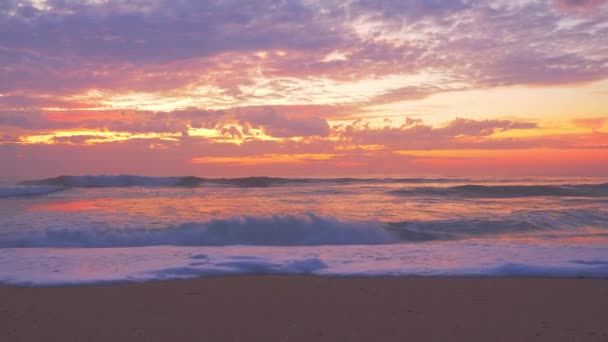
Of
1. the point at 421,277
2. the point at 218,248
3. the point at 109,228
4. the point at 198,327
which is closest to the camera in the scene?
the point at 198,327

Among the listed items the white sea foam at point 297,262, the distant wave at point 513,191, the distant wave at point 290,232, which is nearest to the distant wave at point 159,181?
the distant wave at point 513,191

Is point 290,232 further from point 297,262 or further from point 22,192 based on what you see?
point 22,192

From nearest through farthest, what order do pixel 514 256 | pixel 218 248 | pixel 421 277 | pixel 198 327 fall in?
1. pixel 198 327
2. pixel 421 277
3. pixel 514 256
4. pixel 218 248

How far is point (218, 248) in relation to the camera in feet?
25.7

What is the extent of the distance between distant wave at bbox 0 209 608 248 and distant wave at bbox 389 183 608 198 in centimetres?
852

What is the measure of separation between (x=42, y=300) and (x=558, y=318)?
4.69 m

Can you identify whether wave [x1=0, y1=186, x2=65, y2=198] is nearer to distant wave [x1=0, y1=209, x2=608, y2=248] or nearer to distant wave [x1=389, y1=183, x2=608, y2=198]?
distant wave [x1=0, y1=209, x2=608, y2=248]

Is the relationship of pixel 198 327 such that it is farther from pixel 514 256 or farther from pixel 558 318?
pixel 514 256

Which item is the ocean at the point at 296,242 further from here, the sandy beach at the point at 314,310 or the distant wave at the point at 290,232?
the sandy beach at the point at 314,310

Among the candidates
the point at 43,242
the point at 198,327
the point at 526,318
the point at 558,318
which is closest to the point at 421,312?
the point at 526,318

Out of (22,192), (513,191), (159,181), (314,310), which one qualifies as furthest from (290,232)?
(159,181)

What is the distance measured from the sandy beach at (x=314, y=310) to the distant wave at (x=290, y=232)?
3.44 metres

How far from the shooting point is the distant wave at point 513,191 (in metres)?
20.0

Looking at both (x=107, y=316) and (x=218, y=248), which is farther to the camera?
(x=218, y=248)
